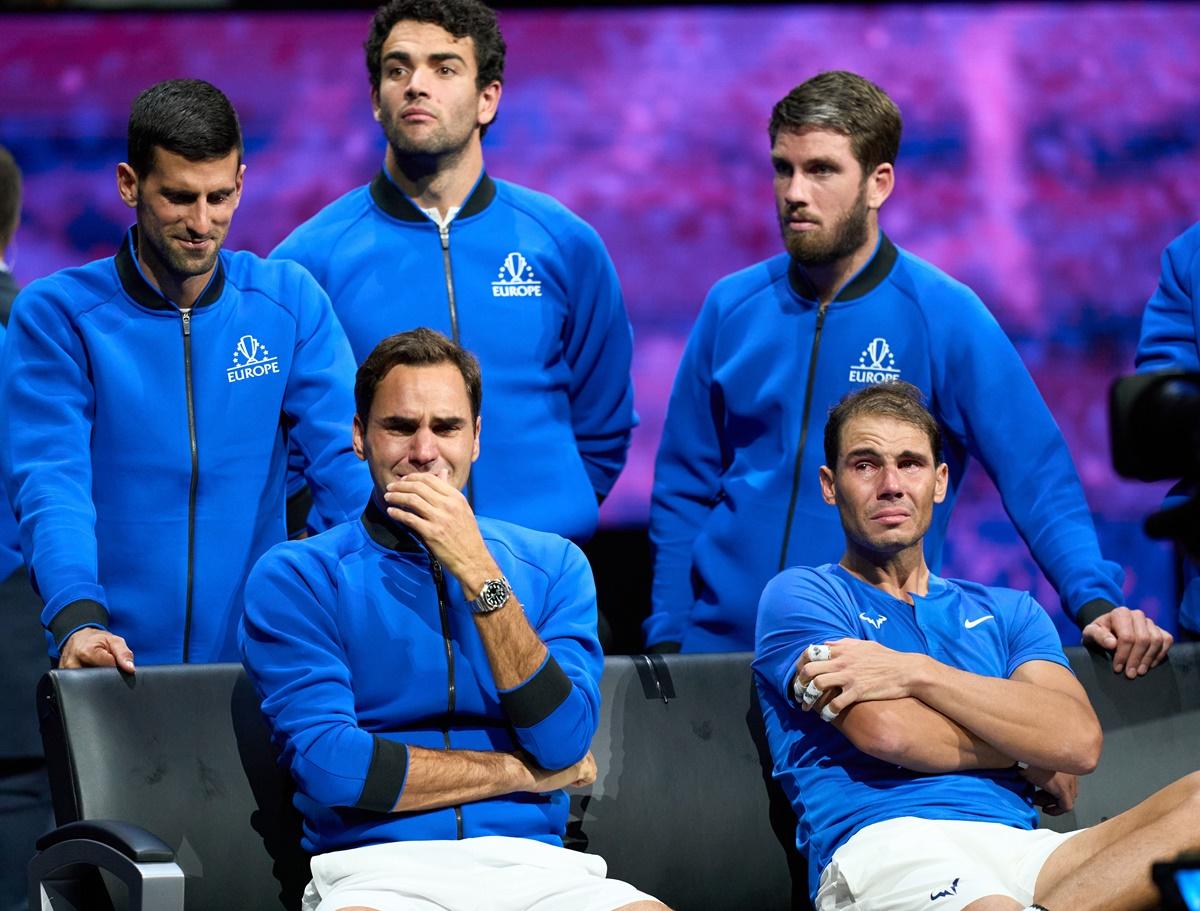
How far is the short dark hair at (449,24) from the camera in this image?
3.85 meters

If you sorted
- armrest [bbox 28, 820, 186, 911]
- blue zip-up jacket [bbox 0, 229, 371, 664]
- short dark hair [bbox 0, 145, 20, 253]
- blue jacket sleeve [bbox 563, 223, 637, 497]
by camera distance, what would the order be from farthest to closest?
short dark hair [bbox 0, 145, 20, 253]
blue jacket sleeve [bbox 563, 223, 637, 497]
blue zip-up jacket [bbox 0, 229, 371, 664]
armrest [bbox 28, 820, 186, 911]

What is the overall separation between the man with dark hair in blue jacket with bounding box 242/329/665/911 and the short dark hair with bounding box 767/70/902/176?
3.69 feet

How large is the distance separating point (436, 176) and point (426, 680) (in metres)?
1.32

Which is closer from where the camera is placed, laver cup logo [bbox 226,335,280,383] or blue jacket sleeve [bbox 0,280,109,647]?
blue jacket sleeve [bbox 0,280,109,647]

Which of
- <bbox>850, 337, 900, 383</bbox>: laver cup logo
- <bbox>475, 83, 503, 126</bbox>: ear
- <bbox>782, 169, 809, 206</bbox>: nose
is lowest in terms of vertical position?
<bbox>850, 337, 900, 383</bbox>: laver cup logo

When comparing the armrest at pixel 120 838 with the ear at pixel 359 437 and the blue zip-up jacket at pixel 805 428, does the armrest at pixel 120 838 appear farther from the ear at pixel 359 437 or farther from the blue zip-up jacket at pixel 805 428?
the blue zip-up jacket at pixel 805 428

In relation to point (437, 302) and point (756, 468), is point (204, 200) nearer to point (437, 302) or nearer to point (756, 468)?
point (437, 302)

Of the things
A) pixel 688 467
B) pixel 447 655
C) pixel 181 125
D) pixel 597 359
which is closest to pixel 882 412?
pixel 688 467

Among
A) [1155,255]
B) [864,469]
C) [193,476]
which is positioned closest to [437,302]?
[193,476]

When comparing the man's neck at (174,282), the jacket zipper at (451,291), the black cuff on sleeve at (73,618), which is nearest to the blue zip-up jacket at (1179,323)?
the jacket zipper at (451,291)

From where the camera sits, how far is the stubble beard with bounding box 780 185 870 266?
12.6 feet

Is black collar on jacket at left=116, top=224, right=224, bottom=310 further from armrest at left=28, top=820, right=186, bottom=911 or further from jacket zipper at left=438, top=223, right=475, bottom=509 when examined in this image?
armrest at left=28, top=820, right=186, bottom=911

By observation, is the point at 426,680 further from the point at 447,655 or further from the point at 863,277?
the point at 863,277

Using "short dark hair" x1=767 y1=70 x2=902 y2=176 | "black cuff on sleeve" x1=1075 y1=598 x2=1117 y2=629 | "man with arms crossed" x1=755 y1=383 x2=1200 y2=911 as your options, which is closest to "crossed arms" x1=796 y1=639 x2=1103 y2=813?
"man with arms crossed" x1=755 y1=383 x2=1200 y2=911
